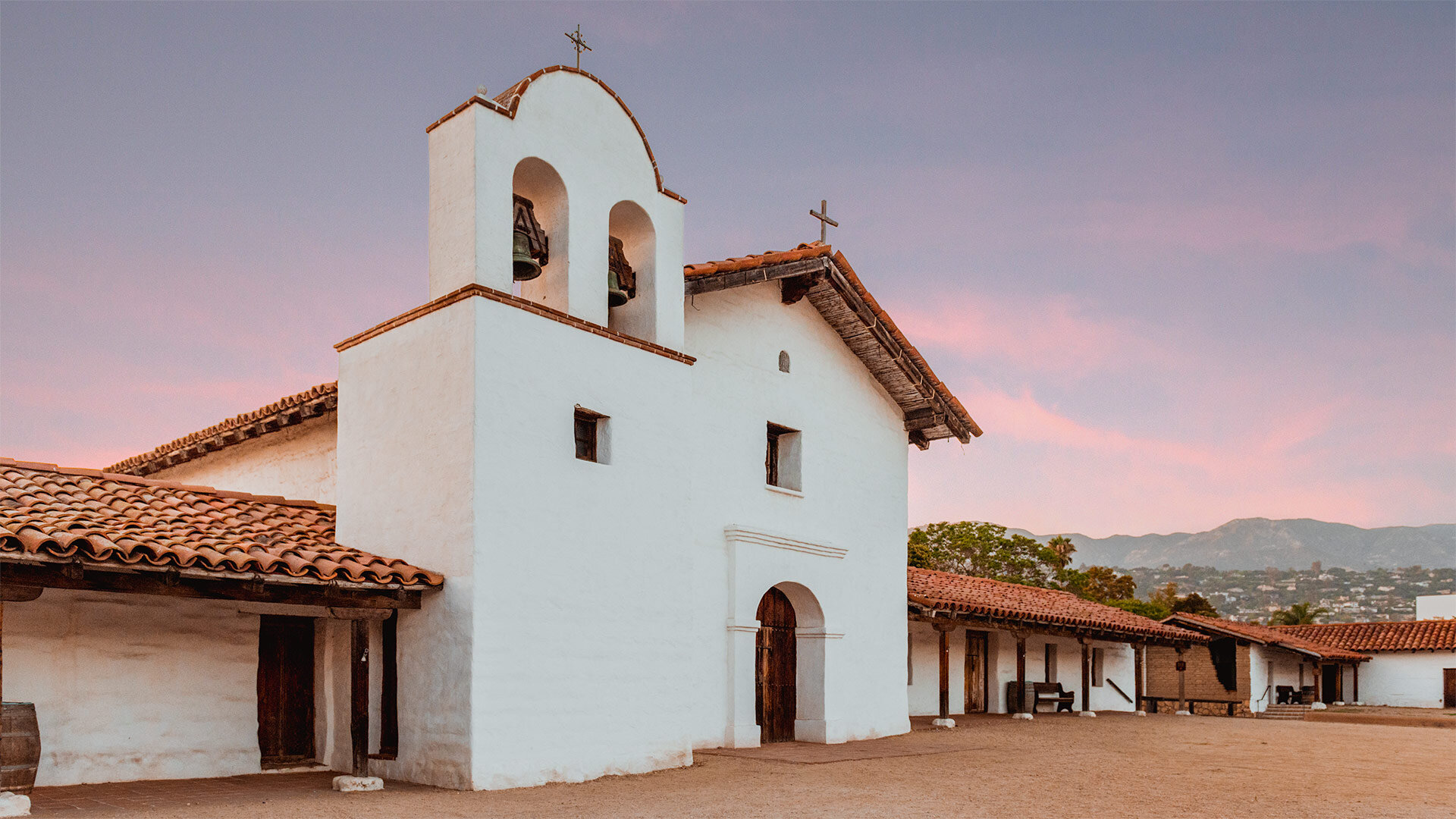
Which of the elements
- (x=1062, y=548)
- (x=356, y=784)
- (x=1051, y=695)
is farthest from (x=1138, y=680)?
(x=1062, y=548)

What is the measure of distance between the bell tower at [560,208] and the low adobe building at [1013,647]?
26.1 feet

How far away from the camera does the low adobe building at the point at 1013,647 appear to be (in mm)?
19391

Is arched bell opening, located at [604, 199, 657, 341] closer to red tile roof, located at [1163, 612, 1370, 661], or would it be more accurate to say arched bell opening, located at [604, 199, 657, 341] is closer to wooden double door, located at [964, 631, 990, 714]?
wooden double door, located at [964, 631, 990, 714]

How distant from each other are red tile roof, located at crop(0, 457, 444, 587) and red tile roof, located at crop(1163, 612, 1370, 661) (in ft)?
82.7

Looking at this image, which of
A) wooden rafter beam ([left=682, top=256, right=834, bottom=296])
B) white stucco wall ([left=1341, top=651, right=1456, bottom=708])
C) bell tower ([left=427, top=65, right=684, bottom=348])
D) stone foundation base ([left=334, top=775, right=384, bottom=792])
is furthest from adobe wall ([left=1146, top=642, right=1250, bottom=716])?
stone foundation base ([left=334, top=775, right=384, bottom=792])

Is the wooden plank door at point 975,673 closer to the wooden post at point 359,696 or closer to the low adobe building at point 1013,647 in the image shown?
the low adobe building at point 1013,647

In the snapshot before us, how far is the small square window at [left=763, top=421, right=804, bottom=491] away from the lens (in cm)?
1521

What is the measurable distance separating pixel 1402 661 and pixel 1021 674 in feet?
60.6

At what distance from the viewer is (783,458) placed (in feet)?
50.3

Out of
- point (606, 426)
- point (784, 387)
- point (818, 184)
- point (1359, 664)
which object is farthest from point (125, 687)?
point (1359, 664)

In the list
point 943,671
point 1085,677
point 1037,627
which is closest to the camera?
point 943,671

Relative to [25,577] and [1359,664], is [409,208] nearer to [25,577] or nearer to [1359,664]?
[25,577]

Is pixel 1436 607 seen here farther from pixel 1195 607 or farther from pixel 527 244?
pixel 527 244

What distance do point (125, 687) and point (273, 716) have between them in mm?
1601
